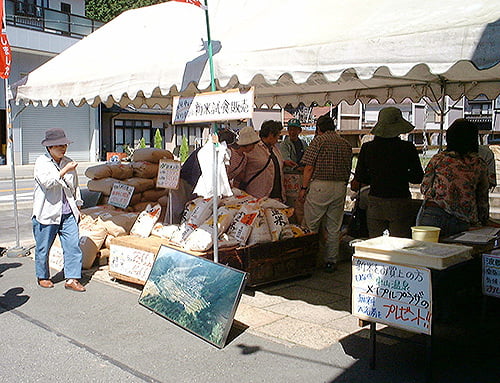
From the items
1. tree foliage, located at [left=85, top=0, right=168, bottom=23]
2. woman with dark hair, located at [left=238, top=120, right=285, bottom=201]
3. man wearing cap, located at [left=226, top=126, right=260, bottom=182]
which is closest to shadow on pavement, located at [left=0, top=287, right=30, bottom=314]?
man wearing cap, located at [left=226, top=126, right=260, bottom=182]

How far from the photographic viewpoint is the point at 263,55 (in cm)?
457

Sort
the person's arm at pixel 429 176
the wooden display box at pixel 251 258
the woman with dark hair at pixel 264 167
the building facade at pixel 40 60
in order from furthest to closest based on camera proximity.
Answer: the building facade at pixel 40 60, the woman with dark hair at pixel 264 167, the wooden display box at pixel 251 258, the person's arm at pixel 429 176

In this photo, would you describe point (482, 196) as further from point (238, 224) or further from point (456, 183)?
point (238, 224)

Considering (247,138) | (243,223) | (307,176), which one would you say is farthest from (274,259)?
(247,138)

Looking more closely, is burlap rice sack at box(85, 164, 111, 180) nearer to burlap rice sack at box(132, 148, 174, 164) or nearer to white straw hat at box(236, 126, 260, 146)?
burlap rice sack at box(132, 148, 174, 164)

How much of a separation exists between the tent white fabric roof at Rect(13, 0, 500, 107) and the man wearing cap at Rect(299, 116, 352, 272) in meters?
0.82

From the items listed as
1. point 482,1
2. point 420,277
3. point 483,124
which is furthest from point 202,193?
point 483,124

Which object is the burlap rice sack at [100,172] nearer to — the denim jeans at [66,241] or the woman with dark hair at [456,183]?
the denim jeans at [66,241]

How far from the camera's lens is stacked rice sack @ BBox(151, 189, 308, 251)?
219 inches

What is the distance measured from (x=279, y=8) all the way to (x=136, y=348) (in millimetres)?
3508

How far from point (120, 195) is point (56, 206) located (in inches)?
81.4

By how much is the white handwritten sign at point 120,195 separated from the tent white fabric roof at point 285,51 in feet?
3.99

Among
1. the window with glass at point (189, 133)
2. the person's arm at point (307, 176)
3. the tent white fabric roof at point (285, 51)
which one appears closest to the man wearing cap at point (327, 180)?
the person's arm at point (307, 176)

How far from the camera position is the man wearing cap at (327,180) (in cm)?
623
